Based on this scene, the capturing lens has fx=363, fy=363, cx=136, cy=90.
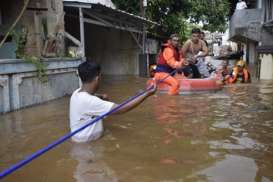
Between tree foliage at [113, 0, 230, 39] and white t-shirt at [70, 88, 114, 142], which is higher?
tree foliage at [113, 0, 230, 39]

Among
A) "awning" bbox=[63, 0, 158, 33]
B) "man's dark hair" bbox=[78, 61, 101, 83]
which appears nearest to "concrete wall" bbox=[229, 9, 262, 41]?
"awning" bbox=[63, 0, 158, 33]

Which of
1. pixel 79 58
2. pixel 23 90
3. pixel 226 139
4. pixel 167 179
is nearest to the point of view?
pixel 167 179

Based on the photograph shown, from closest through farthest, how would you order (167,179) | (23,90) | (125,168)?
(167,179) → (125,168) → (23,90)

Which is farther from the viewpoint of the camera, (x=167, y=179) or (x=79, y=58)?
(x=79, y=58)

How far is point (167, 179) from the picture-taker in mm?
3666

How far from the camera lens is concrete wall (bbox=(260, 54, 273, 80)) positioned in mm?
14430

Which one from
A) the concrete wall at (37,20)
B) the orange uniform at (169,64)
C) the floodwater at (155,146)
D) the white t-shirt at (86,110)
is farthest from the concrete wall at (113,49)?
the white t-shirt at (86,110)

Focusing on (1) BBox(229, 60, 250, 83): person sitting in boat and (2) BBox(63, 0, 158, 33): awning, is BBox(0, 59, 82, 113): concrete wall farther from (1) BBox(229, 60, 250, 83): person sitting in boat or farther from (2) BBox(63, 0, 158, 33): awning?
(1) BBox(229, 60, 250, 83): person sitting in boat

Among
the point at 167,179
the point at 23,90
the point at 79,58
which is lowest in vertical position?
the point at 167,179

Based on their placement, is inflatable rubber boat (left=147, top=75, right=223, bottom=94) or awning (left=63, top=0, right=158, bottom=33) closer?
inflatable rubber boat (left=147, top=75, right=223, bottom=94)

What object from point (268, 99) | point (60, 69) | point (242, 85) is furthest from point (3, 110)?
point (242, 85)

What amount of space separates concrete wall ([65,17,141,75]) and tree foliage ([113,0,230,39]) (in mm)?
1504

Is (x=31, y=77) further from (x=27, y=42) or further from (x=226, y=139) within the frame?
(x=226, y=139)

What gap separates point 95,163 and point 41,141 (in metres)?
1.43
